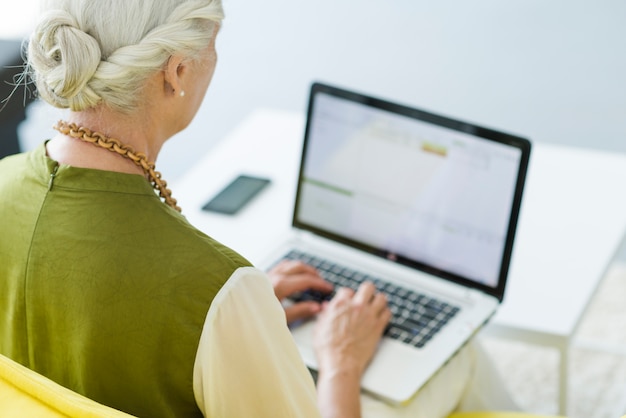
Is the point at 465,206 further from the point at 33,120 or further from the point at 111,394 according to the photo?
the point at 33,120

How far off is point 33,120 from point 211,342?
7.12ft

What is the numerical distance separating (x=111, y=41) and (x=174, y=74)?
85mm

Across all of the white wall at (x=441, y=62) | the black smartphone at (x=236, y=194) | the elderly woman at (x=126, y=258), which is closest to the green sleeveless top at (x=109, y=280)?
the elderly woman at (x=126, y=258)

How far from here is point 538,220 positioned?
67.7 inches

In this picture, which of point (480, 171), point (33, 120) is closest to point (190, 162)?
point (33, 120)

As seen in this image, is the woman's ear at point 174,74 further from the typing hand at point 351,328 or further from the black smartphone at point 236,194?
the black smartphone at point 236,194

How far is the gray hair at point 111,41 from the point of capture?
3.37 feet

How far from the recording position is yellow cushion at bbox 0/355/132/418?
38.8 inches

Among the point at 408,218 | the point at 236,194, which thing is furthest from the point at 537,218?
the point at 236,194

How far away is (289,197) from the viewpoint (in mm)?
1842

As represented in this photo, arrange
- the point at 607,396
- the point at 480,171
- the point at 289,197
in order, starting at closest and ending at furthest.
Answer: the point at 480,171
the point at 289,197
the point at 607,396

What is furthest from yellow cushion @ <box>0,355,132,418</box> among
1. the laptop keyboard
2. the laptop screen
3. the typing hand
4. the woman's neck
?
the laptop screen

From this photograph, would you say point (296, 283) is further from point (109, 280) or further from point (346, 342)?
point (109, 280)

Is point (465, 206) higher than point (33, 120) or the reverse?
higher
